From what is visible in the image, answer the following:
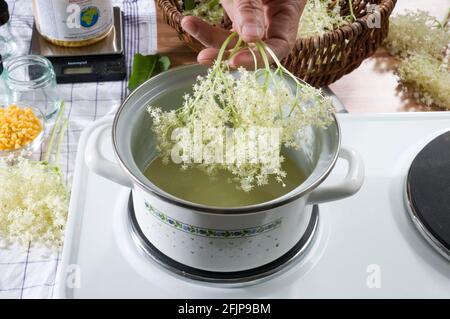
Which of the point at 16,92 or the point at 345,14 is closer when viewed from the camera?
the point at 16,92

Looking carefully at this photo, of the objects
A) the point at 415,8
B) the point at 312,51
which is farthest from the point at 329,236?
the point at 415,8

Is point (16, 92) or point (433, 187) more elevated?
point (433, 187)

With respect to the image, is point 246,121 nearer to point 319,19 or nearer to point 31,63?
point 319,19

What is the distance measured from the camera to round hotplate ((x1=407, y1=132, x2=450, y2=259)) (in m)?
0.76

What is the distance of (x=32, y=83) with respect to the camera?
3.52 ft

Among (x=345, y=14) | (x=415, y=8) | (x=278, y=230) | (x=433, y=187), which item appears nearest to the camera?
(x=278, y=230)

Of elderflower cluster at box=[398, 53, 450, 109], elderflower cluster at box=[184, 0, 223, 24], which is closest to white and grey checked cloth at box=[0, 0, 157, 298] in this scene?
elderflower cluster at box=[184, 0, 223, 24]

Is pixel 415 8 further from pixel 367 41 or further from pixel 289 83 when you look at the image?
pixel 289 83

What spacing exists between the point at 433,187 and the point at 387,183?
0.06 m

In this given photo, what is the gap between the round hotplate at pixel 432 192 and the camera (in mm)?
758

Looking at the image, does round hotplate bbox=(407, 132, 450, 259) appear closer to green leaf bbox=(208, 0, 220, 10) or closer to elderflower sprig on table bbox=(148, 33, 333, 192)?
elderflower sprig on table bbox=(148, 33, 333, 192)

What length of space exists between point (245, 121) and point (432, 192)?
28 centimetres

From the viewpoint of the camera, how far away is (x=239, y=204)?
0.70 meters

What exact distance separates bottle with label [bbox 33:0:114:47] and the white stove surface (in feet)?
1.10
